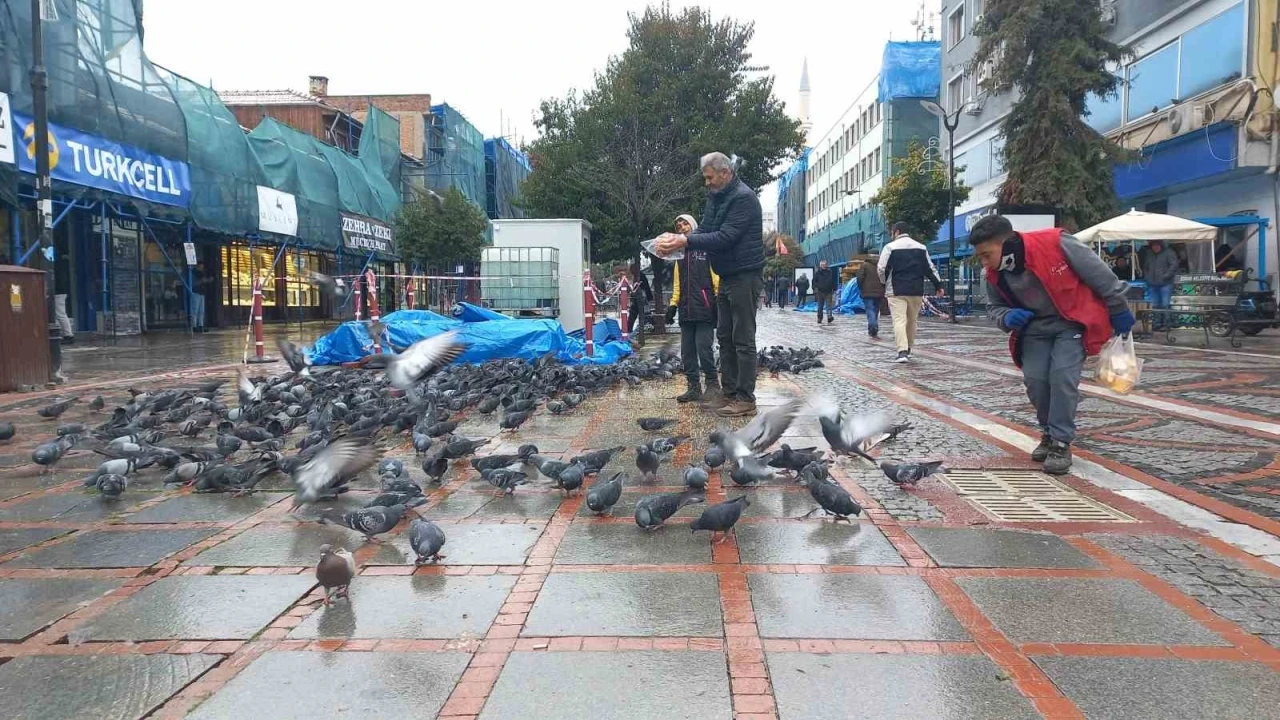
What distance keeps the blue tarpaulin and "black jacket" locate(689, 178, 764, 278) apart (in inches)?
212

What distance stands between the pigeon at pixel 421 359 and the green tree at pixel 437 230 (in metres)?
25.5

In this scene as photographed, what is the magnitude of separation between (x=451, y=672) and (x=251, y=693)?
1.93 feet

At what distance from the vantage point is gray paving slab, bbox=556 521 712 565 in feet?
11.9

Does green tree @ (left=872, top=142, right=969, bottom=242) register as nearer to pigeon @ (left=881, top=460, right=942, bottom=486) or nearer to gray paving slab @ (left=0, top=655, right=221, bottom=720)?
pigeon @ (left=881, top=460, right=942, bottom=486)

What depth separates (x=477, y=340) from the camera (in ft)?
40.8

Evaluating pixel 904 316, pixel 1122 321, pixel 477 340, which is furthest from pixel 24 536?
pixel 904 316

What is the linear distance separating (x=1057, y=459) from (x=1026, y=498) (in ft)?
2.49

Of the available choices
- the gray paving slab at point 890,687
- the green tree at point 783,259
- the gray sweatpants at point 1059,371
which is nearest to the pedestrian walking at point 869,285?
the gray sweatpants at point 1059,371

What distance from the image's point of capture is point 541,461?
516 cm

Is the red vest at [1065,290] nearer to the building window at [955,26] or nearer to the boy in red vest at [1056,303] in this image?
the boy in red vest at [1056,303]

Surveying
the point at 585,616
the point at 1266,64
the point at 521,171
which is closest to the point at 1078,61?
the point at 1266,64

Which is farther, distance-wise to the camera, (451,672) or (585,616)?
(585,616)

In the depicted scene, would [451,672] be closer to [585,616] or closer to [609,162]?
[585,616]

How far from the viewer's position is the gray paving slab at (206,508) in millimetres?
4406
